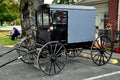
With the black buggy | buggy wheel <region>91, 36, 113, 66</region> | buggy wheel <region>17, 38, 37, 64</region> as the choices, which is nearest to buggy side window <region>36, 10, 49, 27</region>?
the black buggy

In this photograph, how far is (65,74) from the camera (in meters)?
8.04

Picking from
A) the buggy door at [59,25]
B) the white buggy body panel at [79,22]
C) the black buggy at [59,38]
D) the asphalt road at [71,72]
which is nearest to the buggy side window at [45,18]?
the black buggy at [59,38]

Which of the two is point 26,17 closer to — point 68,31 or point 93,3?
point 93,3

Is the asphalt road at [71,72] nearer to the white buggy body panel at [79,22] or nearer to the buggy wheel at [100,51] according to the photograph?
the buggy wheel at [100,51]

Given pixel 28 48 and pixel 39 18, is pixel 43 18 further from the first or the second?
pixel 28 48

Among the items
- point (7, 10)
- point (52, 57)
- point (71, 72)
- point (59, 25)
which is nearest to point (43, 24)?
point (59, 25)

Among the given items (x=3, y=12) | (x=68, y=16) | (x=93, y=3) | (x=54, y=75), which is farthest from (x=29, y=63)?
(x=3, y=12)

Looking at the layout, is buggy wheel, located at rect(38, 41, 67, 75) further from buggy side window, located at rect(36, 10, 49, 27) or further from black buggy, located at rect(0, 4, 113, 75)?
buggy side window, located at rect(36, 10, 49, 27)

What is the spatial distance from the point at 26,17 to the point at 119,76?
351 inches

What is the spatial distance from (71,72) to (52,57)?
0.92m

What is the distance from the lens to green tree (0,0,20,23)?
35938 mm

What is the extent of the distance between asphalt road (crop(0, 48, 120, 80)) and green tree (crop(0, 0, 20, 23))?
2759cm

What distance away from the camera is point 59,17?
8.67m

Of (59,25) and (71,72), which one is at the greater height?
(59,25)
